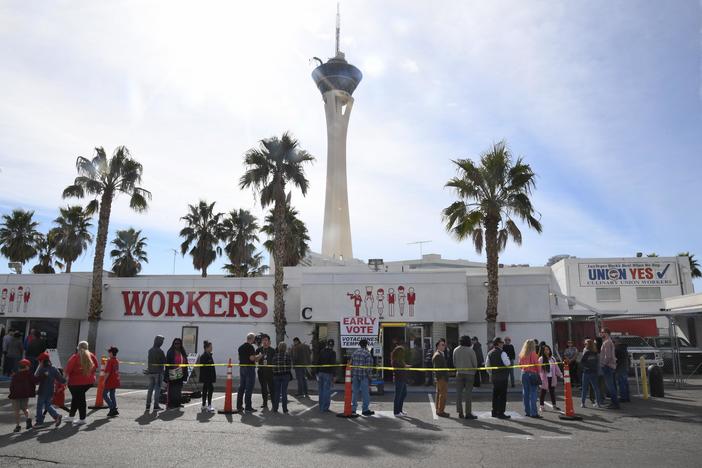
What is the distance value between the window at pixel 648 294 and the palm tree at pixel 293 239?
955 inches

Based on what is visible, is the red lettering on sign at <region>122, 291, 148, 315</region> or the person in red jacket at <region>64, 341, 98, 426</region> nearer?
the person in red jacket at <region>64, 341, 98, 426</region>

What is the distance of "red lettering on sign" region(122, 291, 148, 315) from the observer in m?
24.3

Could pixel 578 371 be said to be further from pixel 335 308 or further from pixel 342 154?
pixel 342 154

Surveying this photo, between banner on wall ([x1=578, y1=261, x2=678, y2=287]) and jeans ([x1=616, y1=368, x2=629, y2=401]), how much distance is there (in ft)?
87.5

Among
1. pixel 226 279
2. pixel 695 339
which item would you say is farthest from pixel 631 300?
pixel 226 279

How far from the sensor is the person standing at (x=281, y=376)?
12508 mm

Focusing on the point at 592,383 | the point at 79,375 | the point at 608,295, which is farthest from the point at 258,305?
the point at 608,295

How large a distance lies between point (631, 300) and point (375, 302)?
1019 inches

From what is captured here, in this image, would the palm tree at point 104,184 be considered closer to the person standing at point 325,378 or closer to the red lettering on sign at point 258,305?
the red lettering on sign at point 258,305

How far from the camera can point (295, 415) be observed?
39.4 feet

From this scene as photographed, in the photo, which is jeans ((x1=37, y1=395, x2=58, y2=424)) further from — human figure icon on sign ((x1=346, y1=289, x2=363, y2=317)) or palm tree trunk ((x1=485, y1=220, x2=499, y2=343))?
palm tree trunk ((x1=485, y1=220, x2=499, y2=343))

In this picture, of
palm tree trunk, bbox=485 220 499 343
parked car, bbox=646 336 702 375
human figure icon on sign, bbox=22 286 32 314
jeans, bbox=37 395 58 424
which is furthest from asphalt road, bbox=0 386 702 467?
human figure icon on sign, bbox=22 286 32 314

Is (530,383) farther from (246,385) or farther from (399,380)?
(246,385)

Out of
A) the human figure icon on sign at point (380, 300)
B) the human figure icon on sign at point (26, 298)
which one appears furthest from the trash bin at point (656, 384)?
the human figure icon on sign at point (26, 298)
